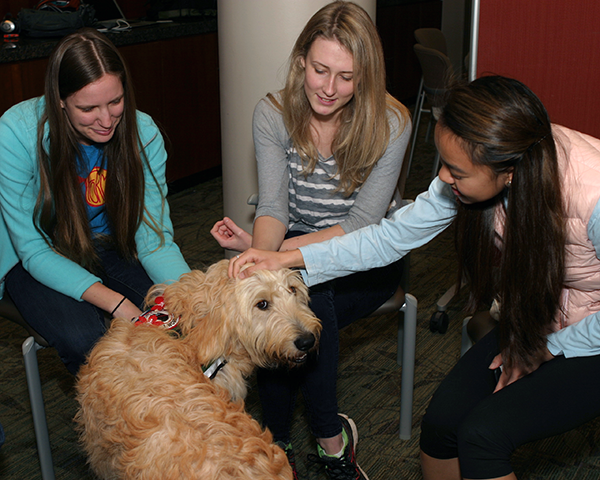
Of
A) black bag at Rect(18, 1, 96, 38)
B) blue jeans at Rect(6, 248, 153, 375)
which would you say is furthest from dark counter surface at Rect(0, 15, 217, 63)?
blue jeans at Rect(6, 248, 153, 375)

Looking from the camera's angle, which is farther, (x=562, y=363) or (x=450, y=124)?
(x=562, y=363)

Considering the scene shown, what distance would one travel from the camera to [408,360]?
7.20 feet

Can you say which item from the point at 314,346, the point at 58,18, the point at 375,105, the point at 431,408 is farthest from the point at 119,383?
the point at 58,18

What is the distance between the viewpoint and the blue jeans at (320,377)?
192cm

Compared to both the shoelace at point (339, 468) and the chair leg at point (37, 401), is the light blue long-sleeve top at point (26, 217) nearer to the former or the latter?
the chair leg at point (37, 401)

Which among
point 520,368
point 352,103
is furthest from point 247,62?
point 520,368

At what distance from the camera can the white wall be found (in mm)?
2928

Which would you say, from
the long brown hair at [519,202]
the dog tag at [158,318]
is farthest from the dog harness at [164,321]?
the long brown hair at [519,202]

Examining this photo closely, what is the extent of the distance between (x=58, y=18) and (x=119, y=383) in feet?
10.8

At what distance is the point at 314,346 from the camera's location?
1.74m

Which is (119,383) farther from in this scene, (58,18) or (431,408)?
(58,18)

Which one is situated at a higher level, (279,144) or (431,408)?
(279,144)

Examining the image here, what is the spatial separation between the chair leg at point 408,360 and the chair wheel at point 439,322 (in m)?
0.81

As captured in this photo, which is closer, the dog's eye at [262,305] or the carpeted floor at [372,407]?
the dog's eye at [262,305]
